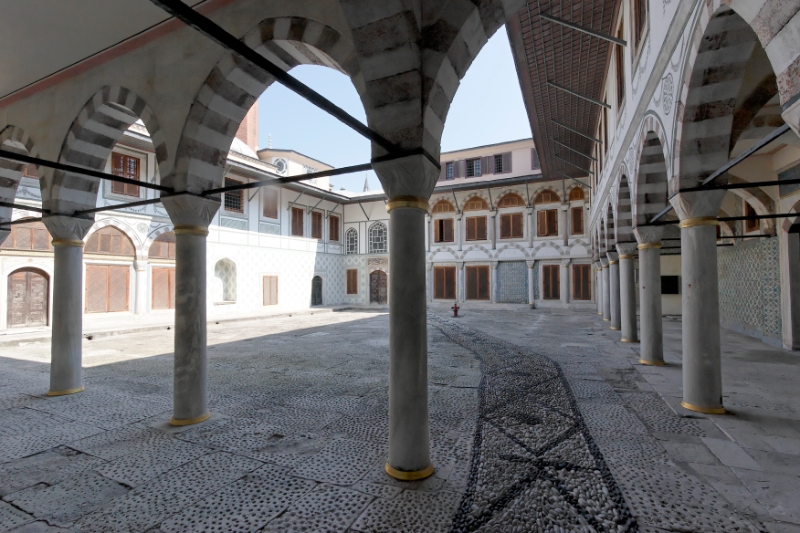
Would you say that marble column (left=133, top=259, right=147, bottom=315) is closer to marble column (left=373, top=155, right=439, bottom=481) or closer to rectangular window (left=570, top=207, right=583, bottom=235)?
marble column (left=373, top=155, right=439, bottom=481)

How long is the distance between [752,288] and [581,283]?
9.15 metres

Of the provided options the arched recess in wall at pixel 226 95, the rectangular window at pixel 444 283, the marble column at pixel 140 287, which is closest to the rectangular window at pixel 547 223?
the rectangular window at pixel 444 283

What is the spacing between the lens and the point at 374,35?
293 cm

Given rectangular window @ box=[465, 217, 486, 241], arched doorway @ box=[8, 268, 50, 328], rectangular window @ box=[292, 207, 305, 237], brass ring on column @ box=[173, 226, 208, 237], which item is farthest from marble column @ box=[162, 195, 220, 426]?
rectangular window @ box=[465, 217, 486, 241]

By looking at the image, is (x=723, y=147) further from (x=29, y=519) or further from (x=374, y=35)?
(x=29, y=519)

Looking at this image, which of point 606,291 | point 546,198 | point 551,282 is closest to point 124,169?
point 606,291

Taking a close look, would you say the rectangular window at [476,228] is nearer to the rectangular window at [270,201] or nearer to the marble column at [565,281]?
the marble column at [565,281]

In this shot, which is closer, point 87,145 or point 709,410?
point 709,410

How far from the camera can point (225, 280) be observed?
59.6ft

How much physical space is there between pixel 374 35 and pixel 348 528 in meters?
3.25

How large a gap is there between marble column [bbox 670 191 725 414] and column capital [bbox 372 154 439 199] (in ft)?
10.6

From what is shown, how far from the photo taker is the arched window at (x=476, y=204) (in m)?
21.8

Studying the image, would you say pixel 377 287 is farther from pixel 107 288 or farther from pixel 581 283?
pixel 107 288

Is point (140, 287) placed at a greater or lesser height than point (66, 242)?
lesser
